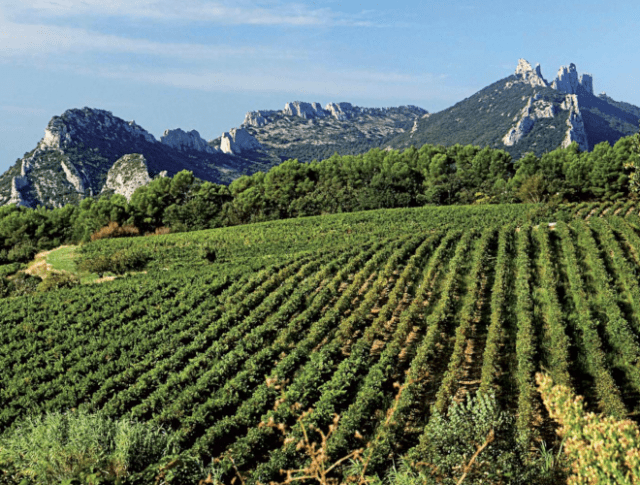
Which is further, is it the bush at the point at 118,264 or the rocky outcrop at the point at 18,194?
the rocky outcrop at the point at 18,194

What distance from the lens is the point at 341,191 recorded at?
2562 inches

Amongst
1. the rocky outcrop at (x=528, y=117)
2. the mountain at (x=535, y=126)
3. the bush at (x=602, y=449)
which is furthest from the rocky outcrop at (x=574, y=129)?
the bush at (x=602, y=449)

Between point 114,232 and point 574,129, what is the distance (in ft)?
504

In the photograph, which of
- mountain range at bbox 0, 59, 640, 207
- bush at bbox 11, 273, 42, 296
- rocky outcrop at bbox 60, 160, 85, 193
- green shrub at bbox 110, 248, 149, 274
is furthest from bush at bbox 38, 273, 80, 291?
rocky outcrop at bbox 60, 160, 85, 193

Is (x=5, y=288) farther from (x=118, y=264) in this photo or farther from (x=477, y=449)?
(x=477, y=449)

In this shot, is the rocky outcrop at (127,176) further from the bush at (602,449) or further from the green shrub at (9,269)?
the bush at (602,449)

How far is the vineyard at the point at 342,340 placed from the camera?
13203mm

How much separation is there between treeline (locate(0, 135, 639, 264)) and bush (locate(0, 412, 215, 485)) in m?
52.3

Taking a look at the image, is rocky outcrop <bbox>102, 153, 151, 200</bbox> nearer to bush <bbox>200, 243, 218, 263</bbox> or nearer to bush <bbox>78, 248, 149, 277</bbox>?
bush <bbox>200, 243, 218, 263</bbox>

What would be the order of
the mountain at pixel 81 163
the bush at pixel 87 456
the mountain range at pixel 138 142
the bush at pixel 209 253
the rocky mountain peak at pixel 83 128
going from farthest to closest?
the rocky mountain peak at pixel 83 128
the mountain range at pixel 138 142
the mountain at pixel 81 163
the bush at pixel 209 253
the bush at pixel 87 456

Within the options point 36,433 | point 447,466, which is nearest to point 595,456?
point 447,466

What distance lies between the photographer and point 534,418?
43.1ft

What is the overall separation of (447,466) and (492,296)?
53.2 feet

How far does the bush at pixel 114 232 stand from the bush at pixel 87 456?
165 ft
